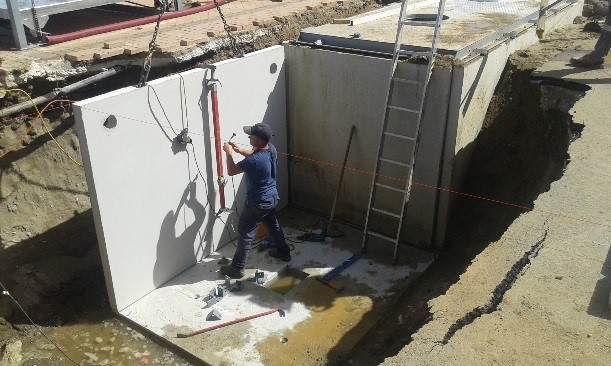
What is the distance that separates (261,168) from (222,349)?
7.06ft

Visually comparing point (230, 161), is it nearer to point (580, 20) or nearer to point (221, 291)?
point (221, 291)

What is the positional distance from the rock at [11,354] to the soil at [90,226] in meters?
0.01

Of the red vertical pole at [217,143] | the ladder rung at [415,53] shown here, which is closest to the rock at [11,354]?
the red vertical pole at [217,143]

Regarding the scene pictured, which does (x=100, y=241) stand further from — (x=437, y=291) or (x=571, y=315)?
(x=571, y=315)

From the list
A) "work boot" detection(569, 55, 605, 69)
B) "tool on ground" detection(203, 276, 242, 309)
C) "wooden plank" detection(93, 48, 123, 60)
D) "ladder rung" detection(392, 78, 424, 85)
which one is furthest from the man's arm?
"work boot" detection(569, 55, 605, 69)

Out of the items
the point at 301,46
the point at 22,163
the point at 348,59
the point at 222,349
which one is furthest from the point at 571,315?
the point at 22,163

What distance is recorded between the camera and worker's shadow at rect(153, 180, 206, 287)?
6762mm

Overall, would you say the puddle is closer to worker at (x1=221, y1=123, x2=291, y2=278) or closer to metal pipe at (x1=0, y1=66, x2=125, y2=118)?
worker at (x1=221, y1=123, x2=291, y2=278)

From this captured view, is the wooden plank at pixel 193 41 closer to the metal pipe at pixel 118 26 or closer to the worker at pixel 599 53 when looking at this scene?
the metal pipe at pixel 118 26

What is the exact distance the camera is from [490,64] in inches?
295

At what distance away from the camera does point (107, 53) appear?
703cm

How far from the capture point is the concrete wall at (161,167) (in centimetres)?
581

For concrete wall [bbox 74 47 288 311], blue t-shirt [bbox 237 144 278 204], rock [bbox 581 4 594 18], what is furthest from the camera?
rock [bbox 581 4 594 18]

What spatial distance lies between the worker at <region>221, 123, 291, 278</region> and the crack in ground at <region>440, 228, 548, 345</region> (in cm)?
321
